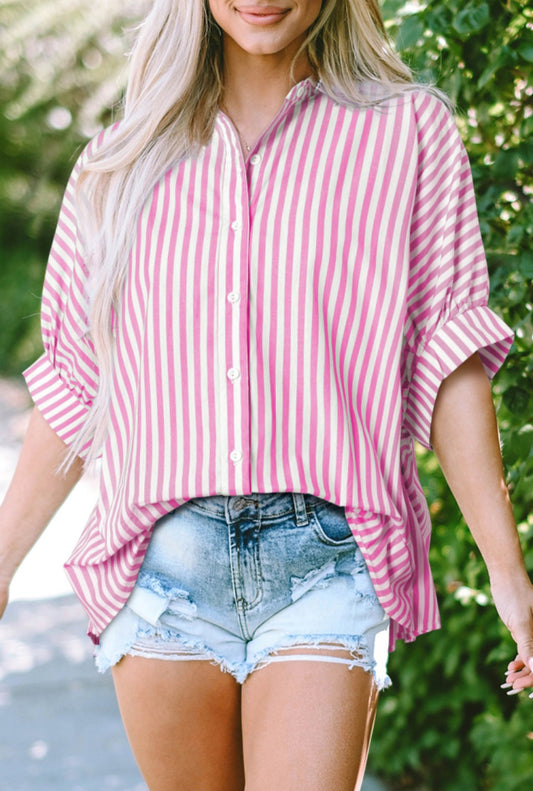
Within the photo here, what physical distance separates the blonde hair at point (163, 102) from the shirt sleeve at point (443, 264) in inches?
4.6

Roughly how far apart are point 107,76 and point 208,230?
6584 millimetres

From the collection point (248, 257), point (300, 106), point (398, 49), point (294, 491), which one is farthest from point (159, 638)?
point (398, 49)

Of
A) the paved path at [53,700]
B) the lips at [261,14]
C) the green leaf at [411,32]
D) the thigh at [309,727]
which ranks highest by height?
the lips at [261,14]

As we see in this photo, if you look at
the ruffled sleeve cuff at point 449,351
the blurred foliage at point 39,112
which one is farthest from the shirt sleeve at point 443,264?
the blurred foliage at point 39,112

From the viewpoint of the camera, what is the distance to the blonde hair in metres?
1.81

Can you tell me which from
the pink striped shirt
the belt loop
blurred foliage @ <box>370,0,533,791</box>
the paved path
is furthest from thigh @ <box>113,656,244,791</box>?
the paved path

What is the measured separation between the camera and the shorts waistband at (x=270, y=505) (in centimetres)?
168

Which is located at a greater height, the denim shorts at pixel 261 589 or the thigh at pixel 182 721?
the denim shorts at pixel 261 589

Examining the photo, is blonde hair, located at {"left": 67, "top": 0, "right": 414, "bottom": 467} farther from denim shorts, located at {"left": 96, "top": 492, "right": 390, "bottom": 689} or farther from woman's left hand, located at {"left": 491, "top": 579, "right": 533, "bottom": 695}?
woman's left hand, located at {"left": 491, "top": 579, "right": 533, "bottom": 695}

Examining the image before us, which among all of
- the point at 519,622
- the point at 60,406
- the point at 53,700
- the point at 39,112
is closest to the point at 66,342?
the point at 60,406

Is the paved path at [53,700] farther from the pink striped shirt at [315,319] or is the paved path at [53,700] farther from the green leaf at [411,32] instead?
the green leaf at [411,32]

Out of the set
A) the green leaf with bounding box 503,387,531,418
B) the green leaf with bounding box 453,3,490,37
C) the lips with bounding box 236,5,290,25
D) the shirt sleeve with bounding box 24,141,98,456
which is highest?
the lips with bounding box 236,5,290,25

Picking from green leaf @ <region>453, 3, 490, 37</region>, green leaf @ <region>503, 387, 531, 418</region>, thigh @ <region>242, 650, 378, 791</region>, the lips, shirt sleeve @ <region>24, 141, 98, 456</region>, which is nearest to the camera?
thigh @ <region>242, 650, 378, 791</region>

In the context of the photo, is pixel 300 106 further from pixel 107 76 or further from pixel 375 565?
pixel 107 76
